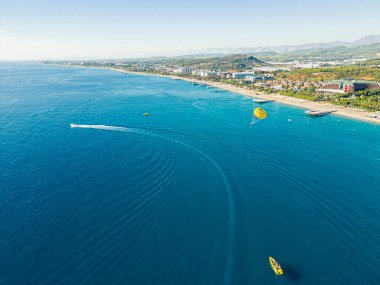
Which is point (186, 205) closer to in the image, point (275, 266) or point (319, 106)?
point (275, 266)

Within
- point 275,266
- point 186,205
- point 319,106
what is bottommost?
point 319,106

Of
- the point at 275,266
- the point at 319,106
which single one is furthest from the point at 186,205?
the point at 319,106

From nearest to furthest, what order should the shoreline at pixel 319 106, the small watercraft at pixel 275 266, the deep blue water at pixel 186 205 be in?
the small watercraft at pixel 275 266, the deep blue water at pixel 186 205, the shoreline at pixel 319 106

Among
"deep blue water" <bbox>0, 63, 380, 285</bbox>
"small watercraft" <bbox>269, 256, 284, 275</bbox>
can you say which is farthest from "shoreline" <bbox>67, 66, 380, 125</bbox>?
"small watercraft" <bbox>269, 256, 284, 275</bbox>

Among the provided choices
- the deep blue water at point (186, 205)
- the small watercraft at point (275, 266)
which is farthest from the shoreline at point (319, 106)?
the small watercraft at point (275, 266)

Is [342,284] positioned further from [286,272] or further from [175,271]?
[175,271]

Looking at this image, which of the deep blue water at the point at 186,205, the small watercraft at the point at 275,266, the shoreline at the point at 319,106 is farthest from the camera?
the shoreline at the point at 319,106

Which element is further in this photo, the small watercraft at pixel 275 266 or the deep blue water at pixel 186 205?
the deep blue water at pixel 186 205

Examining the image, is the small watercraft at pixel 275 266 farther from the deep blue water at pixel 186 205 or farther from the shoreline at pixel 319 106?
the shoreline at pixel 319 106

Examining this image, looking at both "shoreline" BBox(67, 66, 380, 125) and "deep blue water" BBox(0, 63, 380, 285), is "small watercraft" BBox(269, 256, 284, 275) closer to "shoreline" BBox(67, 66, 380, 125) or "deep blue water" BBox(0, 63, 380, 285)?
"deep blue water" BBox(0, 63, 380, 285)
